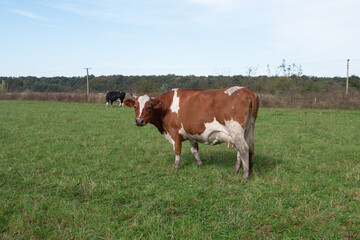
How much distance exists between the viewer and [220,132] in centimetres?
575

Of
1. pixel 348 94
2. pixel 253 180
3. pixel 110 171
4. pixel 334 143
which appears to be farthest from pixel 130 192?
pixel 348 94

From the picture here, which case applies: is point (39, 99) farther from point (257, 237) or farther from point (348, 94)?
point (257, 237)

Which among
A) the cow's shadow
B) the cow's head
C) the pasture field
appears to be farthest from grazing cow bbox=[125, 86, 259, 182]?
the pasture field

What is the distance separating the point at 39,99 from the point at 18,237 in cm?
3662

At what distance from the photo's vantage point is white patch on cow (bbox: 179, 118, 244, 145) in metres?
5.47

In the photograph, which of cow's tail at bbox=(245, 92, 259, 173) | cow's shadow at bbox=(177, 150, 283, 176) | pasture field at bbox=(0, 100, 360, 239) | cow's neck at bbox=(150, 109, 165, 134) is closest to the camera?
pasture field at bbox=(0, 100, 360, 239)

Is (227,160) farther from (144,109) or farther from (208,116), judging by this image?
(144,109)

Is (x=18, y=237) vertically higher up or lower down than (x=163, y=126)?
lower down

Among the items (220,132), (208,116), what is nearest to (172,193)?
(220,132)

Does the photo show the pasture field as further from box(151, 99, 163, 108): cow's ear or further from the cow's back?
box(151, 99, 163, 108): cow's ear

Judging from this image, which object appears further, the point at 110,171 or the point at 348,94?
the point at 348,94

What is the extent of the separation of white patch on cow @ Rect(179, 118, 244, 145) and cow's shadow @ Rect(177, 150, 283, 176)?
1.04 metres

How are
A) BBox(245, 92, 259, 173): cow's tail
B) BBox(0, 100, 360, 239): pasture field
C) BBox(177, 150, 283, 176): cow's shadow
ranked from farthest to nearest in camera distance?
BBox(177, 150, 283, 176): cow's shadow
BBox(245, 92, 259, 173): cow's tail
BBox(0, 100, 360, 239): pasture field

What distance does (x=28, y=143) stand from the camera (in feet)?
30.1
